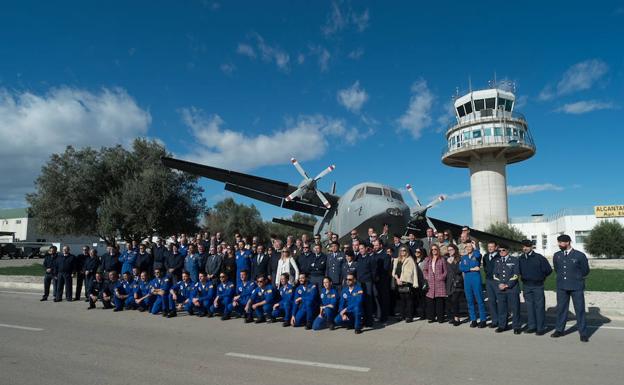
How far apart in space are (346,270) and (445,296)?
227 cm

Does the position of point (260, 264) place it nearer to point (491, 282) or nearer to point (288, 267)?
point (288, 267)

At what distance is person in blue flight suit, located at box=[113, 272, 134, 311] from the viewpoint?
1159 centimetres

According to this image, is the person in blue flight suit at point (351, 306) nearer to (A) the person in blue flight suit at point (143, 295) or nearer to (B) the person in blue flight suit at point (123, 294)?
(A) the person in blue flight suit at point (143, 295)

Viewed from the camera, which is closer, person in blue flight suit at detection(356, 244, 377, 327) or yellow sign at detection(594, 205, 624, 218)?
person in blue flight suit at detection(356, 244, 377, 327)

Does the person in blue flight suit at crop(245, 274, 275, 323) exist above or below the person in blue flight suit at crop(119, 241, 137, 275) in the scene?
below

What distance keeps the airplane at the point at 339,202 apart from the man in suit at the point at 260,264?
4.01 meters

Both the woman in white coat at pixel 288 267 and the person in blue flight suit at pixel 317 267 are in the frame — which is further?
the woman in white coat at pixel 288 267

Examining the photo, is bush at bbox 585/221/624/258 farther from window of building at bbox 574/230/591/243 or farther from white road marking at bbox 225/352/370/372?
white road marking at bbox 225/352/370/372

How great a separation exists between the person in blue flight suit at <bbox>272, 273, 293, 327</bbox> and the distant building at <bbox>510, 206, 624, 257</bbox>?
5076 cm

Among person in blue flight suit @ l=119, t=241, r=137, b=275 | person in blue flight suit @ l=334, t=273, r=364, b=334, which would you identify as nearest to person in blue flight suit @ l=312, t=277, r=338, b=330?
person in blue flight suit @ l=334, t=273, r=364, b=334

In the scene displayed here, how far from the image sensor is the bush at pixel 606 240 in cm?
A: 4578

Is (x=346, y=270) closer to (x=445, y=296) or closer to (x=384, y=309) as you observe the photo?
(x=384, y=309)

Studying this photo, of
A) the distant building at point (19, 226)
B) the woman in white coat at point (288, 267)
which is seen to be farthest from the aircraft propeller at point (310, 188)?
the distant building at point (19, 226)

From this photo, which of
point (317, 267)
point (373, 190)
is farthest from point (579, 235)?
point (317, 267)
